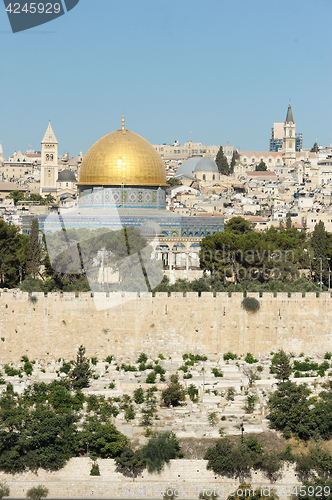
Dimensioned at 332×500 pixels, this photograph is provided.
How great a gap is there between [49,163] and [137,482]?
62.6 metres

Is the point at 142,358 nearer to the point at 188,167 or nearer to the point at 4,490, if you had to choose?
the point at 4,490

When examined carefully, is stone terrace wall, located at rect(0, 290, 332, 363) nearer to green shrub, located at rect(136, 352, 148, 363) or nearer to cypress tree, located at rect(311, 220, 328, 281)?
green shrub, located at rect(136, 352, 148, 363)

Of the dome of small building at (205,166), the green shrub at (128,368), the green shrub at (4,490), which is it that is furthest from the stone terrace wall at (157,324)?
the dome of small building at (205,166)

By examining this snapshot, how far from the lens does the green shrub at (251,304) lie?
21.1 metres

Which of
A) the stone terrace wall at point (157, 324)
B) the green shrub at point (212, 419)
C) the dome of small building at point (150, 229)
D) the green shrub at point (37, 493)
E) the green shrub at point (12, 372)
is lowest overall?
the green shrub at point (37, 493)

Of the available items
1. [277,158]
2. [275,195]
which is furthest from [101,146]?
[277,158]

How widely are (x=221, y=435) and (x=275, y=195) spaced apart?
50543mm

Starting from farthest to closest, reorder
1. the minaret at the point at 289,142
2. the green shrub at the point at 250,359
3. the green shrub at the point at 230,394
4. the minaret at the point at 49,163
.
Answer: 1. the minaret at the point at 289,142
2. the minaret at the point at 49,163
3. the green shrub at the point at 250,359
4. the green shrub at the point at 230,394

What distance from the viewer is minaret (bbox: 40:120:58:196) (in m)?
76.1

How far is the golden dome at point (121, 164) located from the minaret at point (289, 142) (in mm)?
64750

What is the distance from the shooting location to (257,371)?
1995 centimetres

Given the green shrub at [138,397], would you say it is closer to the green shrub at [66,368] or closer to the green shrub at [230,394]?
the green shrub at [230,394]

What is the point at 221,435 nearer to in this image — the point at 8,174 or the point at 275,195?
the point at 275,195
